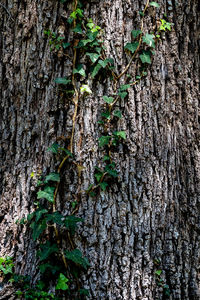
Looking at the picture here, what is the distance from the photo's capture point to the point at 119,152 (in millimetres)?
2113

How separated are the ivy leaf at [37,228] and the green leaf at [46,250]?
0.25 feet

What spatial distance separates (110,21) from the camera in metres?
2.14

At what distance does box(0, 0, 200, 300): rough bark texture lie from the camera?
2.05 meters

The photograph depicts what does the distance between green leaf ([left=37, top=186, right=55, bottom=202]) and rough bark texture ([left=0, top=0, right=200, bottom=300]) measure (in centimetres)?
8

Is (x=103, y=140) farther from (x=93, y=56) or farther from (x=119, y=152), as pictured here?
(x=93, y=56)

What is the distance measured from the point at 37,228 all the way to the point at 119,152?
73 cm

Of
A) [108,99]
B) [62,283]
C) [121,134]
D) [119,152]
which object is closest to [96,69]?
[108,99]

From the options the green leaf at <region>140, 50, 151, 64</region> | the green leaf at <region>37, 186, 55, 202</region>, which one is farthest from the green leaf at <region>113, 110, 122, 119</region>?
the green leaf at <region>37, 186, 55, 202</region>

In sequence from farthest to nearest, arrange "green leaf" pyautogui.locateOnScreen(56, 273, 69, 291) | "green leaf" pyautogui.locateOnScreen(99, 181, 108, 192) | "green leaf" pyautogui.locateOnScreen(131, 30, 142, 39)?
1. "green leaf" pyautogui.locateOnScreen(131, 30, 142, 39)
2. "green leaf" pyautogui.locateOnScreen(99, 181, 108, 192)
3. "green leaf" pyautogui.locateOnScreen(56, 273, 69, 291)

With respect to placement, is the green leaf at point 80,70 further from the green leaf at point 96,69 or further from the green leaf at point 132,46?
the green leaf at point 132,46

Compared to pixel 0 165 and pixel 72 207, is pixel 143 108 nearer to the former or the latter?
pixel 72 207

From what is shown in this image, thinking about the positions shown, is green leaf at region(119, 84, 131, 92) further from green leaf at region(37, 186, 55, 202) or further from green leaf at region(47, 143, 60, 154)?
green leaf at region(37, 186, 55, 202)

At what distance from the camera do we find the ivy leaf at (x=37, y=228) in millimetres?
1980

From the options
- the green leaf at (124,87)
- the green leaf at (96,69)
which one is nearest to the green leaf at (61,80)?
the green leaf at (96,69)
